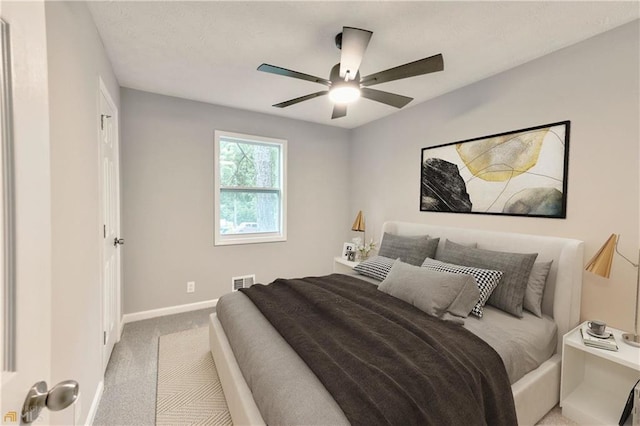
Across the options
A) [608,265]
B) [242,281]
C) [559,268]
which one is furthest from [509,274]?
[242,281]

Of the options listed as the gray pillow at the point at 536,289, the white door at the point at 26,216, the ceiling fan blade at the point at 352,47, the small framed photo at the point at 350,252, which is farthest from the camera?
the small framed photo at the point at 350,252

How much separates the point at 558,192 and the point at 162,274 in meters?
3.94

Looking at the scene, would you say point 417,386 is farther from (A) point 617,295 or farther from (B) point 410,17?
(B) point 410,17

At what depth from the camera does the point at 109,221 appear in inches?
96.4

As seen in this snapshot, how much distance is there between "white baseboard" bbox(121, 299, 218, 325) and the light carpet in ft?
1.89

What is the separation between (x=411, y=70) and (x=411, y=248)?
1712 millimetres

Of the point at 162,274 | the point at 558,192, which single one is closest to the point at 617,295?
the point at 558,192

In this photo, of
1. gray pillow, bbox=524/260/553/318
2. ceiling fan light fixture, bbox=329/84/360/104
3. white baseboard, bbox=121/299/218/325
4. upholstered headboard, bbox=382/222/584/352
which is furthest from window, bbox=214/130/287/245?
gray pillow, bbox=524/260/553/318

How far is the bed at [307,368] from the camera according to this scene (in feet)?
4.14

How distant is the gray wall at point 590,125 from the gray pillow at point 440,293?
92 centimetres

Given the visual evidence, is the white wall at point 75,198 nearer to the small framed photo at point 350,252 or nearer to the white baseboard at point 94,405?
the white baseboard at point 94,405

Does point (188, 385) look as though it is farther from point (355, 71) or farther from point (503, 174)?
point (503, 174)

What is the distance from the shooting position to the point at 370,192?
420 centimetres

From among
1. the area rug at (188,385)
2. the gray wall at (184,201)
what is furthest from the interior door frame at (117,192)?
the area rug at (188,385)
